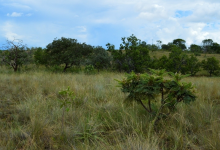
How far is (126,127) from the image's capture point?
323 cm

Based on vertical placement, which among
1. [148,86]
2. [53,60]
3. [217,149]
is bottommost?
[217,149]

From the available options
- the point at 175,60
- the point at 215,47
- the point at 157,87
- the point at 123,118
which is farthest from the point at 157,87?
the point at 215,47

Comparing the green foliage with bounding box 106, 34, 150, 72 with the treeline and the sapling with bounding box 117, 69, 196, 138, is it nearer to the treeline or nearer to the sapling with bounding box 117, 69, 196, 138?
the treeline

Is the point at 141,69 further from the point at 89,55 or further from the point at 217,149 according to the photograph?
the point at 217,149

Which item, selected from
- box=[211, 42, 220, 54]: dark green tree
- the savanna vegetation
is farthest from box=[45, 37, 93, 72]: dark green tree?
box=[211, 42, 220, 54]: dark green tree

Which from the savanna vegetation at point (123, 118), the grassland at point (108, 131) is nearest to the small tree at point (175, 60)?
the savanna vegetation at point (123, 118)

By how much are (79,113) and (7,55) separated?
39.3ft

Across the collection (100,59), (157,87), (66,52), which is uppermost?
(66,52)

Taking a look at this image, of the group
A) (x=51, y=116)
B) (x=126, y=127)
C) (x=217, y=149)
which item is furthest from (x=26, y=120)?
(x=217, y=149)

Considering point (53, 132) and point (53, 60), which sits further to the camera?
point (53, 60)

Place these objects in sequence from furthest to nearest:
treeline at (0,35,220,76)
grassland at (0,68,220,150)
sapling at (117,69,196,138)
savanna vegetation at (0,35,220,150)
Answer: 1. treeline at (0,35,220,76)
2. sapling at (117,69,196,138)
3. savanna vegetation at (0,35,220,150)
4. grassland at (0,68,220,150)

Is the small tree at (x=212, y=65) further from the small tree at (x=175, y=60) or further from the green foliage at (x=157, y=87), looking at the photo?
the green foliage at (x=157, y=87)

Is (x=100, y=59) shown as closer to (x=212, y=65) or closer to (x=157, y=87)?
(x=157, y=87)

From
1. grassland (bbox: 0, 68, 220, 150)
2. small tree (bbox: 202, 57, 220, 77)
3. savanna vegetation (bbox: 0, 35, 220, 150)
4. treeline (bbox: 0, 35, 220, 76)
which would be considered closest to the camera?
grassland (bbox: 0, 68, 220, 150)
